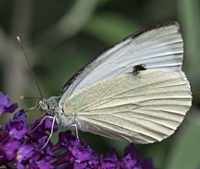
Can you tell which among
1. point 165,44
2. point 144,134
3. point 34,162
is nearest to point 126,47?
point 165,44

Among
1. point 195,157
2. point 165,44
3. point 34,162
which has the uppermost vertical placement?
point 165,44

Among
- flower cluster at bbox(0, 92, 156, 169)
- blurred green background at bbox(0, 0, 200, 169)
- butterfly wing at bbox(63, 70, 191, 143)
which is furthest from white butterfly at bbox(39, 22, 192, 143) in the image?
blurred green background at bbox(0, 0, 200, 169)

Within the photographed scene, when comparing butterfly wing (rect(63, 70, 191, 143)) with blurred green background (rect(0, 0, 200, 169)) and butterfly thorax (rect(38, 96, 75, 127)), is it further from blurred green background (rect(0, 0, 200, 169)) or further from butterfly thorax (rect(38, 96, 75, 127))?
blurred green background (rect(0, 0, 200, 169))

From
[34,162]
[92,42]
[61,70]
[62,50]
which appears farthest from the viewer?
[92,42]

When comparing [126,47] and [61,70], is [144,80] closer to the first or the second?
[126,47]

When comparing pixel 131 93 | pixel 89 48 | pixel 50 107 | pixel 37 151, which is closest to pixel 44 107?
pixel 50 107

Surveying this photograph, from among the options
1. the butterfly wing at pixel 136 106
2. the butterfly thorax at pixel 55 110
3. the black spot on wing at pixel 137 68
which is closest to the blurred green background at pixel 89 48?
the butterfly wing at pixel 136 106

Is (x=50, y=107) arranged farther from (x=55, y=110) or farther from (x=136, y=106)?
(x=136, y=106)
